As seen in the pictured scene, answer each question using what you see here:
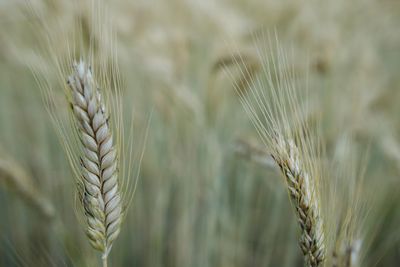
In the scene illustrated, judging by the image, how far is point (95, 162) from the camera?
0.64 metres

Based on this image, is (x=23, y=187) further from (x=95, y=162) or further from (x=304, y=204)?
(x=304, y=204)

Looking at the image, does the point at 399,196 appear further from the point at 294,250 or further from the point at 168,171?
the point at 168,171

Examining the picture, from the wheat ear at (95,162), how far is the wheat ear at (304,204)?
25cm

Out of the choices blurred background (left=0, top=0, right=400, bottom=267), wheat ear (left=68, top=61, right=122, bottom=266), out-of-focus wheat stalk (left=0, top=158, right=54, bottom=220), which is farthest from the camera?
blurred background (left=0, top=0, right=400, bottom=267)

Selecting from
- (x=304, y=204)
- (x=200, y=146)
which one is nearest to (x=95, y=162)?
(x=304, y=204)

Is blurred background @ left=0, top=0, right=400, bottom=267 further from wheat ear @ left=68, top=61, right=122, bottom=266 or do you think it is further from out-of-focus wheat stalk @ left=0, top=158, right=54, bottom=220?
wheat ear @ left=68, top=61, right=122, bottom=266

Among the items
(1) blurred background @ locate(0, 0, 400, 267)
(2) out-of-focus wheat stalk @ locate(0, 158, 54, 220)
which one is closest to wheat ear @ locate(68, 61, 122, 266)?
(1) blurred background @ locate(0, 0, 400, 267)

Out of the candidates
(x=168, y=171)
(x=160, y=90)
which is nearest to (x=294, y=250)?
(x=168, y=171)

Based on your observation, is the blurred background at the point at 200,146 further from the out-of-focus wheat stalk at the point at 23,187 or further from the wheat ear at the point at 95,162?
the wheat ear at the point at 95,162

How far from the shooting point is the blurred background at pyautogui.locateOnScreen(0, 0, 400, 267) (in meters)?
1.12

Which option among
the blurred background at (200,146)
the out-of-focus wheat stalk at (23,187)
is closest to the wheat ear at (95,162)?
the blurred background at (200,146)

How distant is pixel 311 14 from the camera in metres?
1.98

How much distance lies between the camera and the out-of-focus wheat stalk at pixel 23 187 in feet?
3.17

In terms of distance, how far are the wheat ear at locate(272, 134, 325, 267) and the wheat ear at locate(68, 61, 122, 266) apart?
25 centimetres
